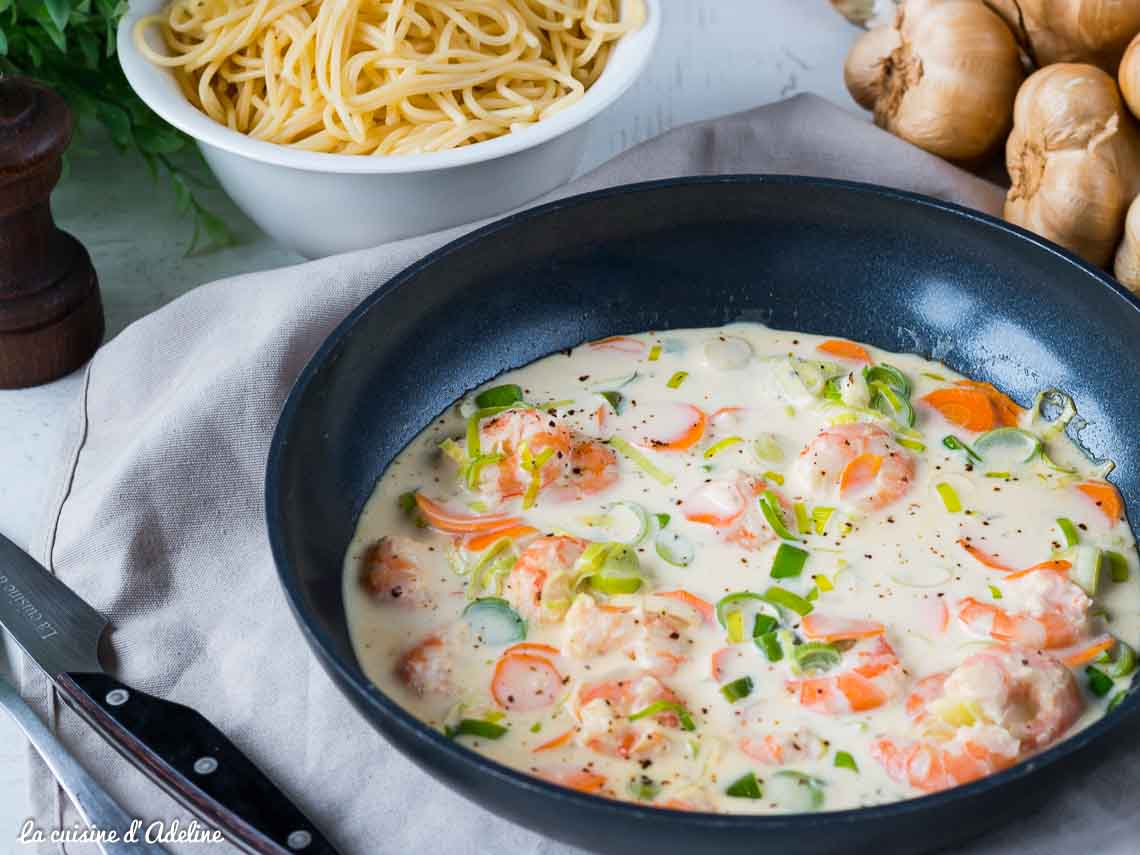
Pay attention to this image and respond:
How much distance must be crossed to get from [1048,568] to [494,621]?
3.04ft

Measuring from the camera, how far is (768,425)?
2.84 m

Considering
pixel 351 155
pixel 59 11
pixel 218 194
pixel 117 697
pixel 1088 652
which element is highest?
pixel 59 11

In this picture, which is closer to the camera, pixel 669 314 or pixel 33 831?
pixel 33 831

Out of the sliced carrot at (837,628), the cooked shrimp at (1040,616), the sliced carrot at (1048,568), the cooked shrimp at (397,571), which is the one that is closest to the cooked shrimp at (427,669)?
the cooked shrimp at (397,571)

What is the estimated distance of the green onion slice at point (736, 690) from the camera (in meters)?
2.31

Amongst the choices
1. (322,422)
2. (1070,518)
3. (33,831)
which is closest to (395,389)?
(322,422)

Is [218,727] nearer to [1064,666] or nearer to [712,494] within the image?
[712,494]

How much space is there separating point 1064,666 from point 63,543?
1.76 m

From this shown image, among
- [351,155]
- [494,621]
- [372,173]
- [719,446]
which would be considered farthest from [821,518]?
[351,155]

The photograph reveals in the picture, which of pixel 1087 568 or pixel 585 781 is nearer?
pixel 585 781

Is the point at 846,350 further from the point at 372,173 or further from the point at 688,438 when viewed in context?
the point at 372,173

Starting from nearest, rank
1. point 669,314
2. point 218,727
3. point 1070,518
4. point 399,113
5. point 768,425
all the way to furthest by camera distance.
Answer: point 218,727 < point 1070,518 < point 768,425 < point 669,314 < point 399,113

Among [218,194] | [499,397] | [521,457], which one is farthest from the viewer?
[218,194]

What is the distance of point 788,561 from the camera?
2535 millimetres
